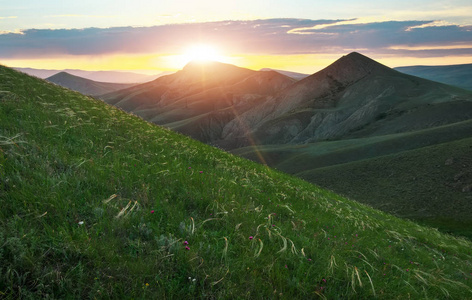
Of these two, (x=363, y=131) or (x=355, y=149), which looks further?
(x=363, y=131)

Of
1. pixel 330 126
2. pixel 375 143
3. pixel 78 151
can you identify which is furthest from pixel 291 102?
pixel 78 151

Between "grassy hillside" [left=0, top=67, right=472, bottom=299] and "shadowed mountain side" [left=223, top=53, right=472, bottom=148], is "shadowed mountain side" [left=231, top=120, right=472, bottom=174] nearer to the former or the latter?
"shadowed mountain side" [left=223, top=53, right=472, bottom=148]

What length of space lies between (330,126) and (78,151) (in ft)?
438

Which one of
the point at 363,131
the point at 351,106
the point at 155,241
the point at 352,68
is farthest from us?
the point at 352,68

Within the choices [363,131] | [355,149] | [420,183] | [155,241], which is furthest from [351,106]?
[155,241]

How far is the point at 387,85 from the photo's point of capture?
146 meters

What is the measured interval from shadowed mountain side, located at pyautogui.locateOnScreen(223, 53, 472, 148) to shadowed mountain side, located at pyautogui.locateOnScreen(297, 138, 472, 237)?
43980 mm

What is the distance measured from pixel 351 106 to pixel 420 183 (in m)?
95.7

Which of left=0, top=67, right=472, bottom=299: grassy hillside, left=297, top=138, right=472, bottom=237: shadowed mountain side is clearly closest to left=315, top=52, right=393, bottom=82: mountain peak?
left=297, top=138, right=472, bottom=237: shadowed mountain side

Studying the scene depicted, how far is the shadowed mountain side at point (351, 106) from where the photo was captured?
107 metres

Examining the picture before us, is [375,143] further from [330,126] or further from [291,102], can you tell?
[291,102]

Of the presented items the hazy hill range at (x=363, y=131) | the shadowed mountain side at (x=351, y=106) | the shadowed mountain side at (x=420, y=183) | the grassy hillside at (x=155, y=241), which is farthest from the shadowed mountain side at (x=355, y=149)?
the grassy hillside at (x=155, y=241)

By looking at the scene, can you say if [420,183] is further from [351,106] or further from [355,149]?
[351,106]

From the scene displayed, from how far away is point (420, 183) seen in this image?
53.7m
